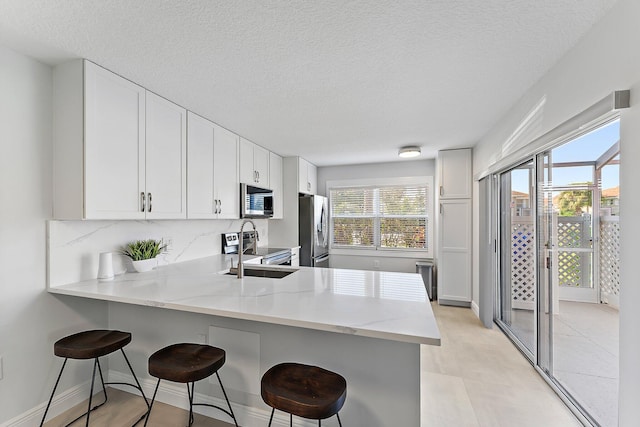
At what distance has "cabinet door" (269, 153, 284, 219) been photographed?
4105 millimetres

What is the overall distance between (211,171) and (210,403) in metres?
1.98

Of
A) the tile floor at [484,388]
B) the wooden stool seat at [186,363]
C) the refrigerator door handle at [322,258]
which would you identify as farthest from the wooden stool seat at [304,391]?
the refrigerator door handle at [322,258]

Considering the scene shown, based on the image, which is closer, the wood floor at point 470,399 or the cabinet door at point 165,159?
the wood floor at point 470,399

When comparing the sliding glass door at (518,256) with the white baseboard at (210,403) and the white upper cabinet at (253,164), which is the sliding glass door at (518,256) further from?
the white upper cabinet at (253,164)

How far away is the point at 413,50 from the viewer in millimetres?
1619

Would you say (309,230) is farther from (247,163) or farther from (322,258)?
(247,163)

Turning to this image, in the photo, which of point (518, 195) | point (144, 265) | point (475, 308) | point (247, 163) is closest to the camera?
point (144, 265)

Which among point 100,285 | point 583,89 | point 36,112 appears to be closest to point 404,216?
point 583,89

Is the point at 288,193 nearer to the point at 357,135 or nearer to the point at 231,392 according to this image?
the point at 357,135

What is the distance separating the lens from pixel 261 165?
3816 mm

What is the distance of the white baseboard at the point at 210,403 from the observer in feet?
5.65

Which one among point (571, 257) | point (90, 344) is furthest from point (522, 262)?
point (90, 344)

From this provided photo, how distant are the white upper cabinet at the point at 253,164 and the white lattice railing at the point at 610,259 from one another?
10.3ft

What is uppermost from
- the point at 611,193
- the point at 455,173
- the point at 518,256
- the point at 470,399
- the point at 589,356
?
the point at 455,173
